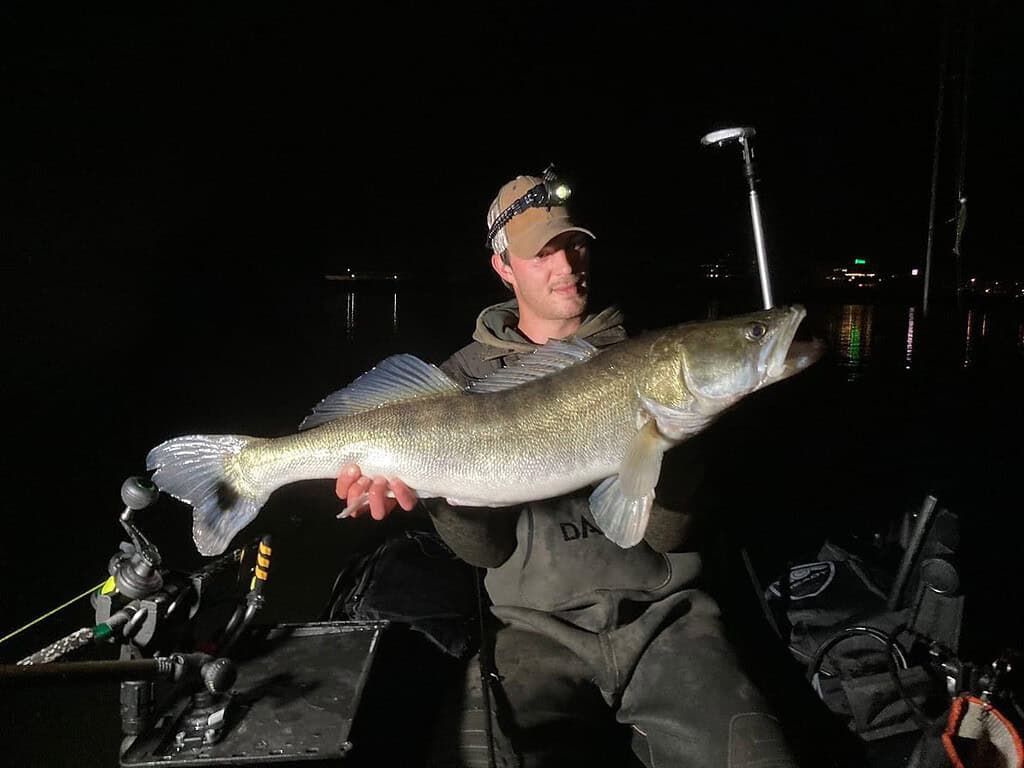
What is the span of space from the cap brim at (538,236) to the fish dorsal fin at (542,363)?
0.70m

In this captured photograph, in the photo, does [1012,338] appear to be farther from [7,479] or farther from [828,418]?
[7,479]

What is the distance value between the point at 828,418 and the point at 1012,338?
21312 mm

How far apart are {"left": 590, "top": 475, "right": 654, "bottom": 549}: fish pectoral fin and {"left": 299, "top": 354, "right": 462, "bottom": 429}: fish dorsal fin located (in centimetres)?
80

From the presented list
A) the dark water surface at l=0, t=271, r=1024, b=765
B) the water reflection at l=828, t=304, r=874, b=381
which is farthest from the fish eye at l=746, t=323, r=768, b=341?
the water reflection at l=828, t=304, r=874, b=381

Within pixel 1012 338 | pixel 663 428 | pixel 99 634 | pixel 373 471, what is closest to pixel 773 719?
pixel 663 428

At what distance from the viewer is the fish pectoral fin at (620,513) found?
267 cm

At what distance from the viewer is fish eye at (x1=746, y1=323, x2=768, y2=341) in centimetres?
267

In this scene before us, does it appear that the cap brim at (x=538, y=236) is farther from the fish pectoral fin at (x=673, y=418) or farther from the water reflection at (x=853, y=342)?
the water reflection at (x=853, y=342)

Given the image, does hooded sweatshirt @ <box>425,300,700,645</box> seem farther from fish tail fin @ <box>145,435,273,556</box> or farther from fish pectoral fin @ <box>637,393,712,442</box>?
fish tail fin @ <box>145,435,273,556</box>

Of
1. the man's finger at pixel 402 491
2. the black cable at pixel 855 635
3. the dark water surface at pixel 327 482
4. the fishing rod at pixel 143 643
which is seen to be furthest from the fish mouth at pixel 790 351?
the fishing rod at pixel 143 643

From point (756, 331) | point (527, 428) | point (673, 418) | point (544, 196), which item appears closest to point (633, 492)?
point (673, 418)

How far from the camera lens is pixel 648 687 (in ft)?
9.69

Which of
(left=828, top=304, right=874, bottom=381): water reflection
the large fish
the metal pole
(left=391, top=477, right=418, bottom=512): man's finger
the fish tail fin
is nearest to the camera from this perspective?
the large fish

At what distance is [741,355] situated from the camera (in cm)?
267
